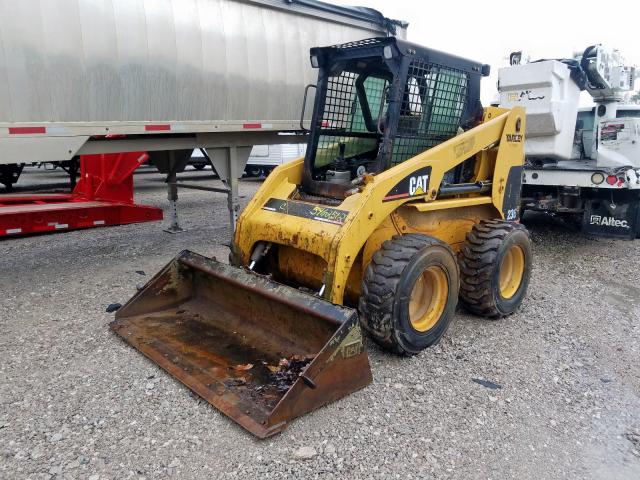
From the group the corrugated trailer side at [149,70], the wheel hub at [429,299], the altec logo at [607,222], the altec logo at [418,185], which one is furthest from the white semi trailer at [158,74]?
the altec logo at [607,222]

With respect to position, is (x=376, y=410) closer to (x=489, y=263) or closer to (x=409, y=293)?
(x=409, y=293)

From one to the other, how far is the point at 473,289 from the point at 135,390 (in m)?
2.76

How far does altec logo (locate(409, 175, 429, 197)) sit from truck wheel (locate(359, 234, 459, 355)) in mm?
382

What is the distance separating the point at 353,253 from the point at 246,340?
1.01 metres

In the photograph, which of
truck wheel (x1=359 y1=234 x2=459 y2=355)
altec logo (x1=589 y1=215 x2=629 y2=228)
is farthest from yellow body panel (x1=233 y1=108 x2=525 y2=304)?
altec logo (x1=589 y1=215 x2=629 y2=228)

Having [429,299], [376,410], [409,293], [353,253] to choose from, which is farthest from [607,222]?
[376,410]

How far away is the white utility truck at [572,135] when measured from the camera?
6641mm

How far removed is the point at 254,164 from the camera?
1588cm

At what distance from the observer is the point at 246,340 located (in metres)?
3.70

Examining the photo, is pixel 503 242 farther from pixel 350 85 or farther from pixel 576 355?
pixel 350 85

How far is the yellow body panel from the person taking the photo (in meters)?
3.51

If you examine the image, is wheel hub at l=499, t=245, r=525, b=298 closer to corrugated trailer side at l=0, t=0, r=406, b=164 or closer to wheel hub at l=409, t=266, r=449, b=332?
wheel hub at l=409, t=266, r=449, b=332

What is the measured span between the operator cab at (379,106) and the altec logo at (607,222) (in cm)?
348

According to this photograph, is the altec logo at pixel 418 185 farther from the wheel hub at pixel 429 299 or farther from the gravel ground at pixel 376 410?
the gravel ground at pixel 376 410
